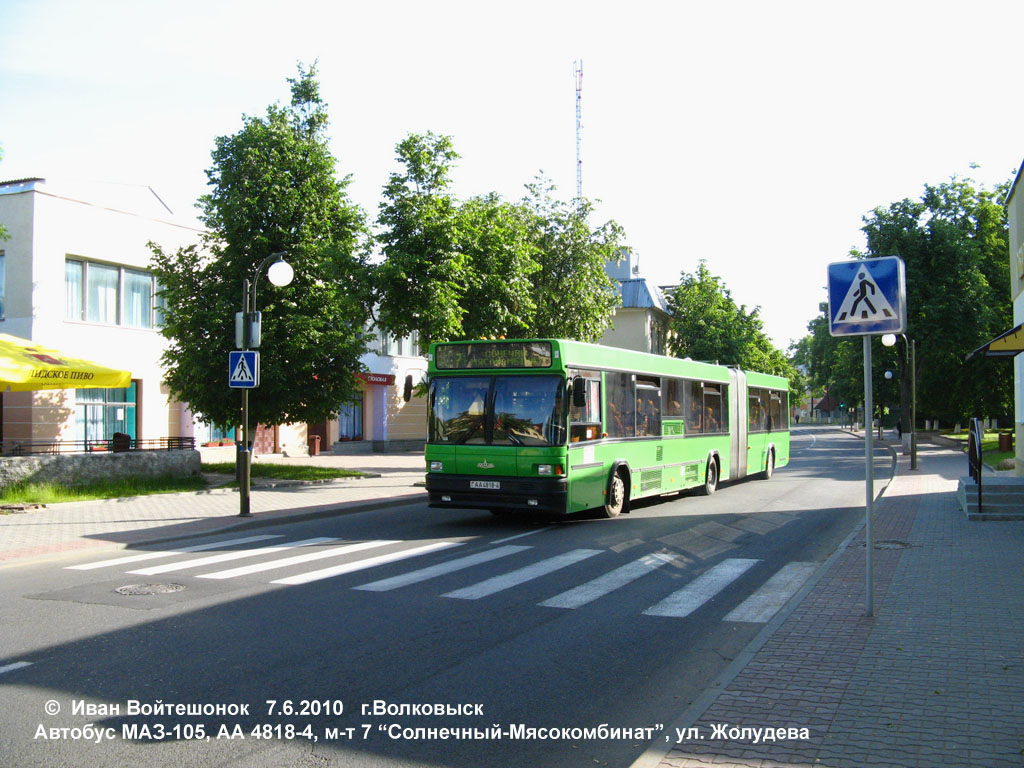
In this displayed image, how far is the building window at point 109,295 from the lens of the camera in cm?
2458

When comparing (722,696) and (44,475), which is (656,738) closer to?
(722,696)

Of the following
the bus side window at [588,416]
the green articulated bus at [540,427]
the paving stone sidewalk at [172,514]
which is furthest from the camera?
the bus side window at [588,416]

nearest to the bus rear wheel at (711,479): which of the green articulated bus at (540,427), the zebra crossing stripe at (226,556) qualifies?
the green articulated bus at (540,427)

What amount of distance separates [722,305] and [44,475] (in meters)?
46.8

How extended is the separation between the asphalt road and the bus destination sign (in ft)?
9.30

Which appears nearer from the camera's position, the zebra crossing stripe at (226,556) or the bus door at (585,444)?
the zebra crossing stripe at (226,556)

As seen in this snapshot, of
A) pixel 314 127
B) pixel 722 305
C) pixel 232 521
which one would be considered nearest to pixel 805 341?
pixel 722 305

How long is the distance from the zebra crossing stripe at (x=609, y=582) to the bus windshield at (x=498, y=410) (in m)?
3.03

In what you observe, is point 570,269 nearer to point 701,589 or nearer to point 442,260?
point 442,260

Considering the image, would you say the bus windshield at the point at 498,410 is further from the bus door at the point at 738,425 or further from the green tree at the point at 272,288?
the bus door at the point at 738,425

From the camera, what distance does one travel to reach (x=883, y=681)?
222 inches

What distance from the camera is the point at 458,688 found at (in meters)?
5.77

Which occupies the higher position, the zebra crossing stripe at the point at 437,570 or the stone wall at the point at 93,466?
the stone wall at the point at 93,466

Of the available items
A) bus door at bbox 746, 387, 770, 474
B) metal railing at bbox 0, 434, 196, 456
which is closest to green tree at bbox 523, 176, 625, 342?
bus door at bbox 746, 387, 770, 474
